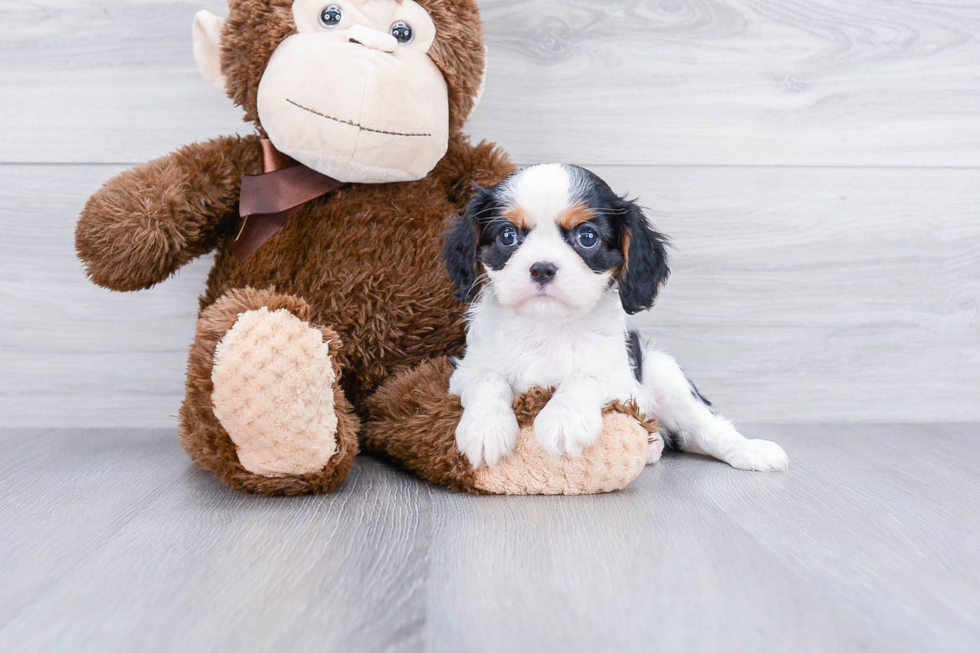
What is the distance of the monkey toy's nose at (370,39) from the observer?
1.48 meters

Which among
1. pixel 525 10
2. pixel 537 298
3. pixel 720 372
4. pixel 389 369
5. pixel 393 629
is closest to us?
pixel 393 629

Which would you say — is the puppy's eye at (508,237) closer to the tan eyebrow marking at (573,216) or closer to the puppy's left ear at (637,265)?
the tan eyebrow marking at (573,216)

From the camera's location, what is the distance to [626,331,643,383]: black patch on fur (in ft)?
5.24

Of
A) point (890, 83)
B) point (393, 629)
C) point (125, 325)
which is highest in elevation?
point (890, 83)

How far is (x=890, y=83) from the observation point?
2.03 metres

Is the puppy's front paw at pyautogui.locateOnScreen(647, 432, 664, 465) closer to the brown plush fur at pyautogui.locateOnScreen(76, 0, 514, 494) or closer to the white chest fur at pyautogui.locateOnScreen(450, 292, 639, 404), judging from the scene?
the white chest fur at pyautogui.locateOnScreen(450, 292, 639, 404)

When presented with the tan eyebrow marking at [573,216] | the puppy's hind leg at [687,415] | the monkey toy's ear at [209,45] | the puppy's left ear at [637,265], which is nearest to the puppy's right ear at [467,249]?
the tan eyebrow marking at [573,216]

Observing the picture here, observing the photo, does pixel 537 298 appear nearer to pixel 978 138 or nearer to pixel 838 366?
pixel 838 366

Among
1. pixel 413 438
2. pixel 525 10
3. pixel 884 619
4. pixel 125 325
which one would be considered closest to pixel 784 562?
pixel 884 619

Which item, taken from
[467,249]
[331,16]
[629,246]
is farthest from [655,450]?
Answer: [331,16]

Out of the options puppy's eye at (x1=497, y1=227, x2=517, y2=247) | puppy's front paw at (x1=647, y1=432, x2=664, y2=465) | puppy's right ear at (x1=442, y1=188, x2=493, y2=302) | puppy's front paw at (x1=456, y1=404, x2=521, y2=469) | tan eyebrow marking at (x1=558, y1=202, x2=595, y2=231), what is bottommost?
puppy's front paw at (x1=647, y1=432, x2=664, y2=465)

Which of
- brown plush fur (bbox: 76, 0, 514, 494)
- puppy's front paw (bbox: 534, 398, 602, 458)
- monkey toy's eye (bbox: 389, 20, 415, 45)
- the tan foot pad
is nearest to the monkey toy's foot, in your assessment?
the tan foot pad

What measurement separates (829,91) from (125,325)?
6.38 ft

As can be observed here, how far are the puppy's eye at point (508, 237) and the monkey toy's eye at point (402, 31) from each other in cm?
46
